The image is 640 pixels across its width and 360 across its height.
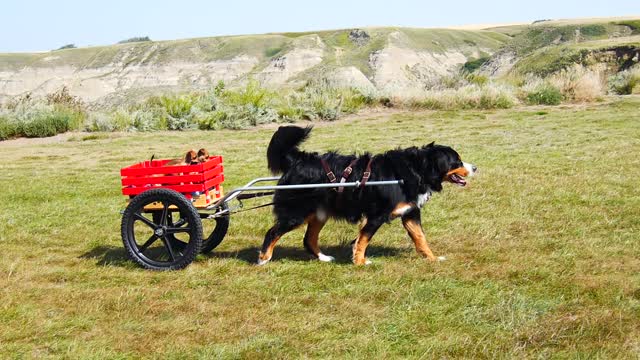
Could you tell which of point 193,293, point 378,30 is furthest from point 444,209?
point 378,30

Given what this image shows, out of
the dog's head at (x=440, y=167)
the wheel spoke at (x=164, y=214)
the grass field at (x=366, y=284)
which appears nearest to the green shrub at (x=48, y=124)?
the grass field at (x=366, y=284)

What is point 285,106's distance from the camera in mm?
21234

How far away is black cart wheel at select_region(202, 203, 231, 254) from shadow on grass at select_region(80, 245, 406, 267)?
76 mm

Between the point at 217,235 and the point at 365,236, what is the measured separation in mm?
1632

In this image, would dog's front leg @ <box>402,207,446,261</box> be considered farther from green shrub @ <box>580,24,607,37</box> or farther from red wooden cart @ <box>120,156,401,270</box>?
green shrub @ <box>580,24,607,37</box>

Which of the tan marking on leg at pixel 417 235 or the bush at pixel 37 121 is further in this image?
the bush at pixel 37 121

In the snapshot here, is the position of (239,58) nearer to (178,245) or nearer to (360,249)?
(178,245)

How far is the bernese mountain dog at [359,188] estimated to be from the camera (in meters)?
5.94

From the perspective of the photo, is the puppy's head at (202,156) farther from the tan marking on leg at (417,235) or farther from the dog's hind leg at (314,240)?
the tan marking on leg at (417,235)

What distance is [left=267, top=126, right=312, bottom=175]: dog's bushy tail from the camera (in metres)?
5.96

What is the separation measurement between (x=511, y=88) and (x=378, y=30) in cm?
12322

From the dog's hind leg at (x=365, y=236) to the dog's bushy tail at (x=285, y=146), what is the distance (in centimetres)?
91

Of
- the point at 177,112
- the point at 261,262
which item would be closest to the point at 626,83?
the point at 177,112

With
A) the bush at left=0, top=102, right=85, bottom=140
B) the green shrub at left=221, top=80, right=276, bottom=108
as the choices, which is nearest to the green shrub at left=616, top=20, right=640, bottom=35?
the green shrub at left=221, top=80, right=276, bottom=108
